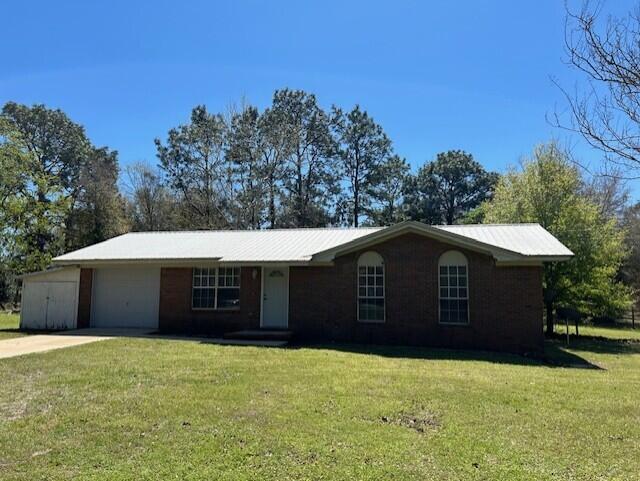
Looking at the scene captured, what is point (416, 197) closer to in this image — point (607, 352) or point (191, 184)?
point (191, 184)

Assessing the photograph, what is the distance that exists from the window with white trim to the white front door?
1.05 metres

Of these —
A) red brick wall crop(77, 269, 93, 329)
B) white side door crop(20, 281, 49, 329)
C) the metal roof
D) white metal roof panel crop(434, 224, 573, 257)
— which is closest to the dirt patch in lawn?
the metal roof

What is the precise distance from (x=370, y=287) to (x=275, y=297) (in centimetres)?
328

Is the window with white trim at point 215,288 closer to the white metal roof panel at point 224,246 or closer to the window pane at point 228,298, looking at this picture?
the window pane at point 228,298

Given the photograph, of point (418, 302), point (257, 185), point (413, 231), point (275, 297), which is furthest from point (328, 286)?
point (257, 185)

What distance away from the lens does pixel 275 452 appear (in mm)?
5184

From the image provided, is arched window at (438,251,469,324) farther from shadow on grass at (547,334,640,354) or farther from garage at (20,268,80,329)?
garage at (20,268,80,329)

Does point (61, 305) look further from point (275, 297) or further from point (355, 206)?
point (355, 206)

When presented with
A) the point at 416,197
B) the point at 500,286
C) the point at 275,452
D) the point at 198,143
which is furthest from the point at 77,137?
the point at 275,452

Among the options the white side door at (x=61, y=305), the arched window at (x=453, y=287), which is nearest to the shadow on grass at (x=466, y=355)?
the arched window at (x=453, y=287)

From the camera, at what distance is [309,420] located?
20.6 ft

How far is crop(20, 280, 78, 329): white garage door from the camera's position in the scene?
18.5m

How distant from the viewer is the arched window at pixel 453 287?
14453 mm

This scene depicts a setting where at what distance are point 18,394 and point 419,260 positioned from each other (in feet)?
34.6
